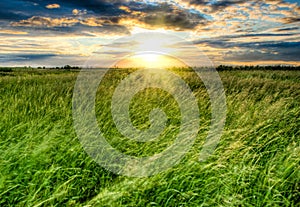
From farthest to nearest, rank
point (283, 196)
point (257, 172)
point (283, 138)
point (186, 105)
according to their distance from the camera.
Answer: point (186, 105)
point (283, 138)
point (257, 172)
point (283, 196)

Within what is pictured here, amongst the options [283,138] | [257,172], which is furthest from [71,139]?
[283,138]

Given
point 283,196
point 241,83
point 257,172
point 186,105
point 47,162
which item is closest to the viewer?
point 283,196

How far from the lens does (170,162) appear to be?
3072 millimetres

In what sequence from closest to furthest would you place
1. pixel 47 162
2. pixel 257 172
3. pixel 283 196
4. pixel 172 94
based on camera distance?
pixel 283 196, pixel 257 172, pixel 47 162, pixel 172 94

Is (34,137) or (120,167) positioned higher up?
(34,137)

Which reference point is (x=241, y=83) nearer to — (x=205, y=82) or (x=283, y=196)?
(x=205, y=82)

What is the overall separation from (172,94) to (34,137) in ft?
11.4

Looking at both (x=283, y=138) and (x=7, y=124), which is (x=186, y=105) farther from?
(x=7, y=124)

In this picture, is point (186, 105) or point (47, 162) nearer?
point (47, 162)

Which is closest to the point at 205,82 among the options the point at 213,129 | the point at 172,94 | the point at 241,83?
the point at 241,83

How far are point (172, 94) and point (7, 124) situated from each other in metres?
3.41

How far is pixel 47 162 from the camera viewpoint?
3.05 m

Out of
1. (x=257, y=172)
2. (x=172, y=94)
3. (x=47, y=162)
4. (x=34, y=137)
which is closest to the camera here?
(x=257, y=172)

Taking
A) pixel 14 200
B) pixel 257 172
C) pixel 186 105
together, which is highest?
pixel 186 105
